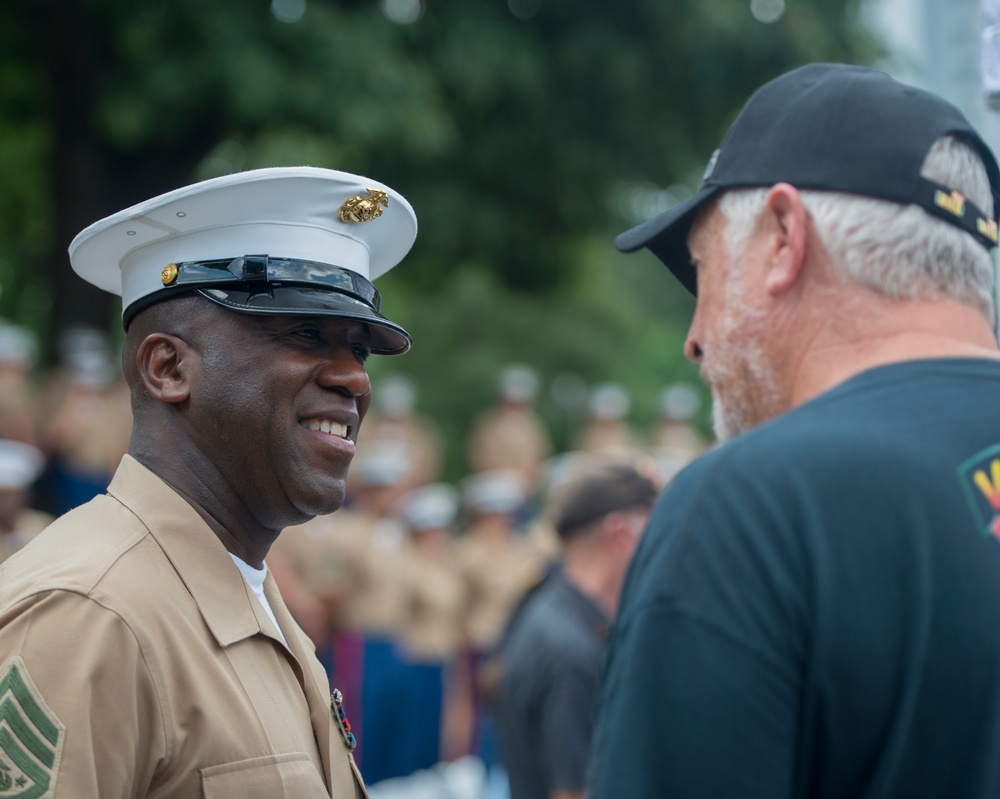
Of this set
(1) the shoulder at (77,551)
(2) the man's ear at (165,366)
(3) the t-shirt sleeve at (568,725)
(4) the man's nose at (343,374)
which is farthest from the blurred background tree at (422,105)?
(1) the shoulder at (77,551)

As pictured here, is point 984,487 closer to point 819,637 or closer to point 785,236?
point 819,637

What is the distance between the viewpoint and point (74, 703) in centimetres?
184

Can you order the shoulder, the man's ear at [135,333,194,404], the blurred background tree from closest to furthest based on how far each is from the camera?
the shoulder < the man's ear at [135,333,194,404] < the blurred background tree

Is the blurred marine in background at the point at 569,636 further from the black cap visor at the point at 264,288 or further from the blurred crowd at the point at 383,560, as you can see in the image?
the blurred crowd at the point at 383,560

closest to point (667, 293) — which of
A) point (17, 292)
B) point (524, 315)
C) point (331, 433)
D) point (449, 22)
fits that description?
point (524, 315)

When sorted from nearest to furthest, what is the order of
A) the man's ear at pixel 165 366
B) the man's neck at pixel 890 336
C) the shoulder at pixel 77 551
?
the man's neck at pixel 890 336 → the shoulder at pixel 77 551 → the man's ear at pixel 165 366

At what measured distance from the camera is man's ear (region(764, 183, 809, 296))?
67.8 inches

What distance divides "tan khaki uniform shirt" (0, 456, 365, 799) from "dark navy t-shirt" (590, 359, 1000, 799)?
72cm

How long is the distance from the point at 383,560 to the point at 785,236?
8319 mm

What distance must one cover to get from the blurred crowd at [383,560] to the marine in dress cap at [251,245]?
5.74 m

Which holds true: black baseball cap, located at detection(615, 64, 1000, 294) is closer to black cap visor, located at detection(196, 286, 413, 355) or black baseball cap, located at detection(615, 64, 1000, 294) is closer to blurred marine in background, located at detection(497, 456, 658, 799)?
black cap visor, located at detection(196, 286, 413, 355)

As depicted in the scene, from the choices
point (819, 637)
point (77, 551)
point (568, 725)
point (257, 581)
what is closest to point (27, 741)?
point (77, 551)

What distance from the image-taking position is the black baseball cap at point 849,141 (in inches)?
66.4

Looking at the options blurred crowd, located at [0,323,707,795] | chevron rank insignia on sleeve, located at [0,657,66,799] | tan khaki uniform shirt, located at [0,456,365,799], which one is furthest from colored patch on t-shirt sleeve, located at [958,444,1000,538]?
blurred crowd, located at [0,323,707,795]
